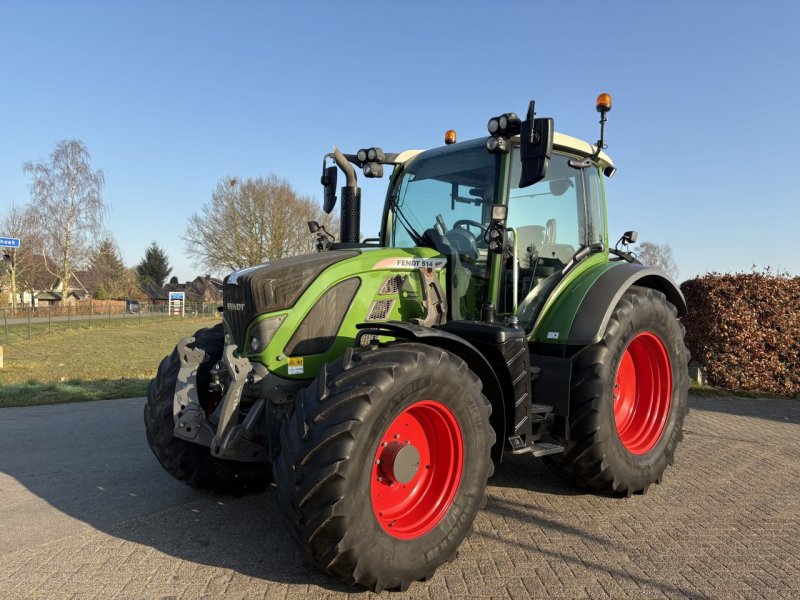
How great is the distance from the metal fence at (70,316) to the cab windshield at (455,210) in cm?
1935

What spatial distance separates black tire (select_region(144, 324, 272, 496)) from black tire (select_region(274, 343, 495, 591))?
1384mm

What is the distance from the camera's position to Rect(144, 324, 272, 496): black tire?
148 inches

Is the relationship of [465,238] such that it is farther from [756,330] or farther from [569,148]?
[756,330]

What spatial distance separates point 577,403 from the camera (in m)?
3.91

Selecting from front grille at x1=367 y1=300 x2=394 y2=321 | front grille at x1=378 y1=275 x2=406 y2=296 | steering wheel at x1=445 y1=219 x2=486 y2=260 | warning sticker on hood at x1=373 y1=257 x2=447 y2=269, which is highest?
steering wheel at x1=445 y1=219 x2=486 y2=260

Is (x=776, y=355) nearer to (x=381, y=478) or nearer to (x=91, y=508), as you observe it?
(x=381, y=478)

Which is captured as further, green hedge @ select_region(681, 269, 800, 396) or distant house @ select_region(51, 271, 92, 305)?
distant house @ select_region(51, 271, 92, 305)

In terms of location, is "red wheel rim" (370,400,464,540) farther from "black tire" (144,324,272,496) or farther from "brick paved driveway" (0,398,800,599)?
"black tire" (144,324,272,496)

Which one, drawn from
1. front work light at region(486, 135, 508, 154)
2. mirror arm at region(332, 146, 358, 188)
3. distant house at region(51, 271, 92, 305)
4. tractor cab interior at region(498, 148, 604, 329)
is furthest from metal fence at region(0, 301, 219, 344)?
front work light at region(486, 135, 508, 154)

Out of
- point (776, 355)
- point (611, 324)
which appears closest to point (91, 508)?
point (611, 324)

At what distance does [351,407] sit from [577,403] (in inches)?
75.5

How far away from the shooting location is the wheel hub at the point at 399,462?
2916 mm

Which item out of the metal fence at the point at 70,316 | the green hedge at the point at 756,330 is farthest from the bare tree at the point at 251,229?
the green hedge at the point at 756,330

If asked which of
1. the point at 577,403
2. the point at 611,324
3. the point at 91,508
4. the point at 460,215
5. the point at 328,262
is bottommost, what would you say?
the point at 91,508
